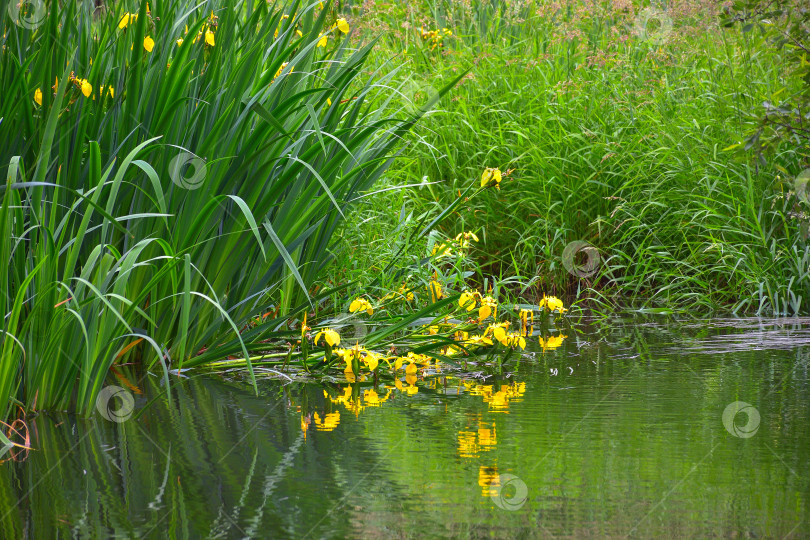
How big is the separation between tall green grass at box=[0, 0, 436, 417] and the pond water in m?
0.19

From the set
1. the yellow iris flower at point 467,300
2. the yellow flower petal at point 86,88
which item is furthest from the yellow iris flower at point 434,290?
the yellow flower petal at point 86,88

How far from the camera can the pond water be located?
5.45 feet

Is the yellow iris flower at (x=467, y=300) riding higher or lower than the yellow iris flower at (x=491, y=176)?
lower

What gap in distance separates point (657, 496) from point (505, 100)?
4017mm

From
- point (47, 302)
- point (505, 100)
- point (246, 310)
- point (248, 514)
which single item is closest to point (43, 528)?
point (248, 514)

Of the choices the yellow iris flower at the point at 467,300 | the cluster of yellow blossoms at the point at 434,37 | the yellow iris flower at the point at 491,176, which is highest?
the cluster of yellow blossoms at the point at 434,37

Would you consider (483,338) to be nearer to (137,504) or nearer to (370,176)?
(370,176)

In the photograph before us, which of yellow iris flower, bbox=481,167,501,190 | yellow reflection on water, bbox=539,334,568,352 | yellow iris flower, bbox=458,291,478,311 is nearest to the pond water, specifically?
yellow iris flower, bbox=458,291,478,311

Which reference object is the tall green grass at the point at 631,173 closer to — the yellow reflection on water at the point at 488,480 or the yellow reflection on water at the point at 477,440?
the yellow reflection on water at the point at 477,440

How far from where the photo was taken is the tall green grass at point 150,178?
2.39m

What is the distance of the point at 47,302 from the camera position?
2.32 metres

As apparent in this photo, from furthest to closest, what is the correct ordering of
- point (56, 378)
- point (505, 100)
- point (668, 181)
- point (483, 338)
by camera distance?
point (505, 100) < point (668, 181) < point (483, 338) < point (56, 378)

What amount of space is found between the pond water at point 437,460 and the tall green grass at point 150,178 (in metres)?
0.19

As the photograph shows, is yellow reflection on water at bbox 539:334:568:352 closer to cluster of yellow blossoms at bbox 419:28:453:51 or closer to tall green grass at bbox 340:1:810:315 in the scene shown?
tall green grass at bbox 340:1:810:315
